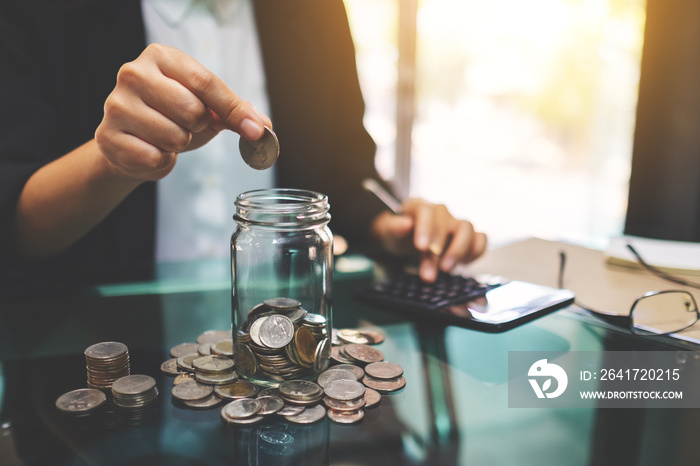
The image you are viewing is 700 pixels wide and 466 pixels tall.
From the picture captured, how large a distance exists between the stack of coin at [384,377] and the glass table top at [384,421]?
0.04 feet

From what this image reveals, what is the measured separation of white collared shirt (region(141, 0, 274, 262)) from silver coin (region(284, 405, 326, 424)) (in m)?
0.90

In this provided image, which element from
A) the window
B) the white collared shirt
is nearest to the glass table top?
the white collared shirt

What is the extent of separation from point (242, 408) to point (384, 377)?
15 cm

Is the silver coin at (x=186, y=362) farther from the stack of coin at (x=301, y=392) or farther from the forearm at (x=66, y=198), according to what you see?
the forearm at (x=66, y=198)

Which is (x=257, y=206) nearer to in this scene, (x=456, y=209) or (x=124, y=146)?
(x=124, y=146)

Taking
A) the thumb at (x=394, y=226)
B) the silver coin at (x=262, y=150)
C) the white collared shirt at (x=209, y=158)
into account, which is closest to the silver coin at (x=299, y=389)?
the silver coin at (x=262, y=150)

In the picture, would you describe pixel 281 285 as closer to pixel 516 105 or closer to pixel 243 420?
pixel 243 420

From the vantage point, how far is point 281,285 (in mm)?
637

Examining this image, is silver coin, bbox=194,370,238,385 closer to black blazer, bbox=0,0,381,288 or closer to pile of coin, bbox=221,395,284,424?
pile of coin, bbox=221,395,284,424

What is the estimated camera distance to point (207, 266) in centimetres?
102

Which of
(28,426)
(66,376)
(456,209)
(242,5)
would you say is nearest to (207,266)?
(66,376)

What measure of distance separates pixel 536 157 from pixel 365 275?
327 cm

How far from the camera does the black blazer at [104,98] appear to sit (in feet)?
3.02

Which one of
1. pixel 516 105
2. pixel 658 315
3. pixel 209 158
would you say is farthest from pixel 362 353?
pixel 516 105
